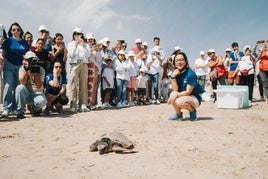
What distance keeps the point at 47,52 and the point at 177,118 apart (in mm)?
3422

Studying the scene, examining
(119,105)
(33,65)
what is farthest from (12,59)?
(119,105)

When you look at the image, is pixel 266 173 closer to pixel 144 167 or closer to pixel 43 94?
pixel 144 167

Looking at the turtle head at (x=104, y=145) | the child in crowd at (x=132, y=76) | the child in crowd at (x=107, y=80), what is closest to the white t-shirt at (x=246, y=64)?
the child in crowd at (x=132, y=76)

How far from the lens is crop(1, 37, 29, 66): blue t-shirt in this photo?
675 centimetres

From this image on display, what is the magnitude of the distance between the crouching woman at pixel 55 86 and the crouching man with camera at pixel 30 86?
0.27m

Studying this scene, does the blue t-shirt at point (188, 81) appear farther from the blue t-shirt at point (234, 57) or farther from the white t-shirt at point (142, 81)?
the blue t-shirt at point (234, 57)

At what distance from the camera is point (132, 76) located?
970cm

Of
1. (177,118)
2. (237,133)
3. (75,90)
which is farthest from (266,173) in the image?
(75,90)

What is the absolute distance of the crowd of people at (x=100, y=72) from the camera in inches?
253

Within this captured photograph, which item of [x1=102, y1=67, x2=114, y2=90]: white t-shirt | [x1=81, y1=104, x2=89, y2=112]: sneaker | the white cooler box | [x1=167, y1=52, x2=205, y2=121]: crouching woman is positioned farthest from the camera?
the white cooler box

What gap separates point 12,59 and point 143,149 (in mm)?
4323

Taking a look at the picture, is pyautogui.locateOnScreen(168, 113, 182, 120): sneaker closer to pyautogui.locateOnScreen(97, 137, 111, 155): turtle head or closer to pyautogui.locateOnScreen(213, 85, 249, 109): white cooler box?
pyautogui.locateOnScreen(213, 85, 249, 109): white cooler box

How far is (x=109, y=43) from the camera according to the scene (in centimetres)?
916

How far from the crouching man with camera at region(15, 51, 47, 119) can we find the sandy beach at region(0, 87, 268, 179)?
0.56m
